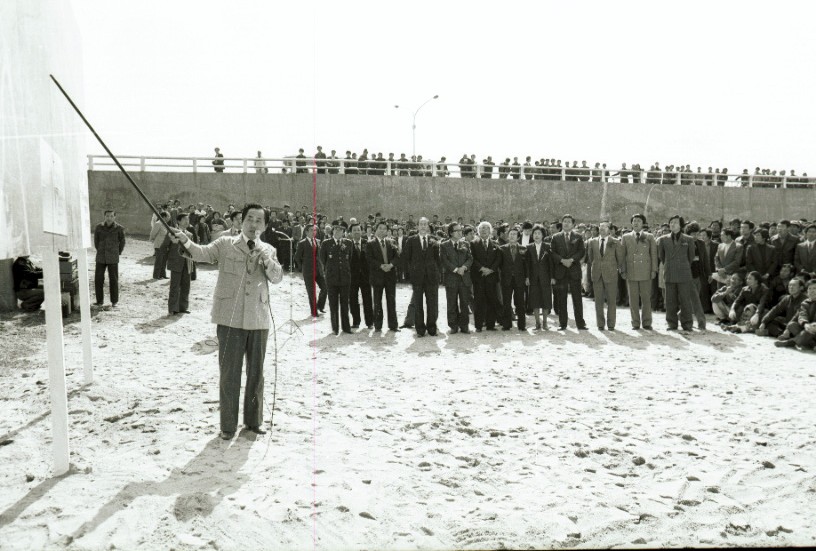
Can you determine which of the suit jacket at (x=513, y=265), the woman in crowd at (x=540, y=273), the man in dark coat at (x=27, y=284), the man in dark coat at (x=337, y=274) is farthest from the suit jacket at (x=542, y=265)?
the man in dark coat at (x=27, y=284)

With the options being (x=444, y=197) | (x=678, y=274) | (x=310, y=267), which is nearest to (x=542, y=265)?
(x=678, y=274)

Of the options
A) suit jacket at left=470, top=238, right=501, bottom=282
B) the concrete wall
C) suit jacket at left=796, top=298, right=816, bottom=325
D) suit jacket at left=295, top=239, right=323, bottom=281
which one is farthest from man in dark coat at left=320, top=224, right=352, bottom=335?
the concrete wall

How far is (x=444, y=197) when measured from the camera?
90.6 ft

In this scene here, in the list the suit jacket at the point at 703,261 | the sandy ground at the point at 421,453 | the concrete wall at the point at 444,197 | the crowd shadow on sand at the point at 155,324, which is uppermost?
the concrete wall at the point at 444,197

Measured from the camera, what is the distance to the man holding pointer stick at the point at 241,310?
535cm

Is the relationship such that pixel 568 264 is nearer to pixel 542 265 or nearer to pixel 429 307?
pixel 542 265

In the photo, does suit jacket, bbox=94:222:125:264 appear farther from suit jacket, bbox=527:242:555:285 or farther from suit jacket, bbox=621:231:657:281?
suit jacket, bbox=621:231:657:281

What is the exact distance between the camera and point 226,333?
5.36 m

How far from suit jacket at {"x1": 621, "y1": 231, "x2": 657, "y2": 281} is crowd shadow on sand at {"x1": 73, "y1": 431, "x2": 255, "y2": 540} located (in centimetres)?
829

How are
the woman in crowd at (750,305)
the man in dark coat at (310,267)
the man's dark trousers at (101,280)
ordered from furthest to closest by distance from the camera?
the man in dark coat at (310,267) → the man's dark trousers at (101,280) → the woman in crowd at (750,305)

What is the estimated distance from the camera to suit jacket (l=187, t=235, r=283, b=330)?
536 cm

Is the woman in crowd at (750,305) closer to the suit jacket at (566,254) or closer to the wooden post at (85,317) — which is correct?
the suit jacket at (566,254)

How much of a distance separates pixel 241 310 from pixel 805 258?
10.5 meters

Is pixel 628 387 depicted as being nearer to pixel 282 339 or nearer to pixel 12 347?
pixel 282 339
